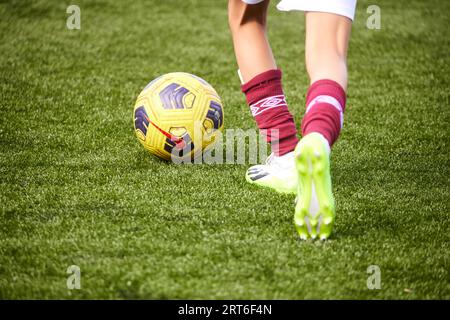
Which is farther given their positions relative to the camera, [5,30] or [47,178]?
[5,30]

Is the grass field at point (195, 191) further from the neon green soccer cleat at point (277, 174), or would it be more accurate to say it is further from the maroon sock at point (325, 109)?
the maroon sock at point (325, 109)

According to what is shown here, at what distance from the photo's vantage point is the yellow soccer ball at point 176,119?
10.8 ft

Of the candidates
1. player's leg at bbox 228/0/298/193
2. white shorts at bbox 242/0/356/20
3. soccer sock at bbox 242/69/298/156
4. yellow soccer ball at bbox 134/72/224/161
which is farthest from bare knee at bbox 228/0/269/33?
white shorts at bbox 242/0/356/20

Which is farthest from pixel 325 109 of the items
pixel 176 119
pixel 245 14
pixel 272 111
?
pixel 176 119

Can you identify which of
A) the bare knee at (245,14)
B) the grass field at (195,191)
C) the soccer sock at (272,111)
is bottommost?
the grass field at (195,191)

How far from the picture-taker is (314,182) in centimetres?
227

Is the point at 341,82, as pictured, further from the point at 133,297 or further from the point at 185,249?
the point at 133,297

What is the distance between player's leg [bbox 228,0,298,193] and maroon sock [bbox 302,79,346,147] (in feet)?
1.96

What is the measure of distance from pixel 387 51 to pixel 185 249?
390 centimetres

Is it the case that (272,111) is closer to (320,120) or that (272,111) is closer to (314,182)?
(320,120)

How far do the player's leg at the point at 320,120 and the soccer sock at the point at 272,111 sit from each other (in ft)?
1.85

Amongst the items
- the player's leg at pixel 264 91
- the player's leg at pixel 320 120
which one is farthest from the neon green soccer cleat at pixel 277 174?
the player's leg at pixel 320 120

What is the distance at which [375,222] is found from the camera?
270 centimetres
